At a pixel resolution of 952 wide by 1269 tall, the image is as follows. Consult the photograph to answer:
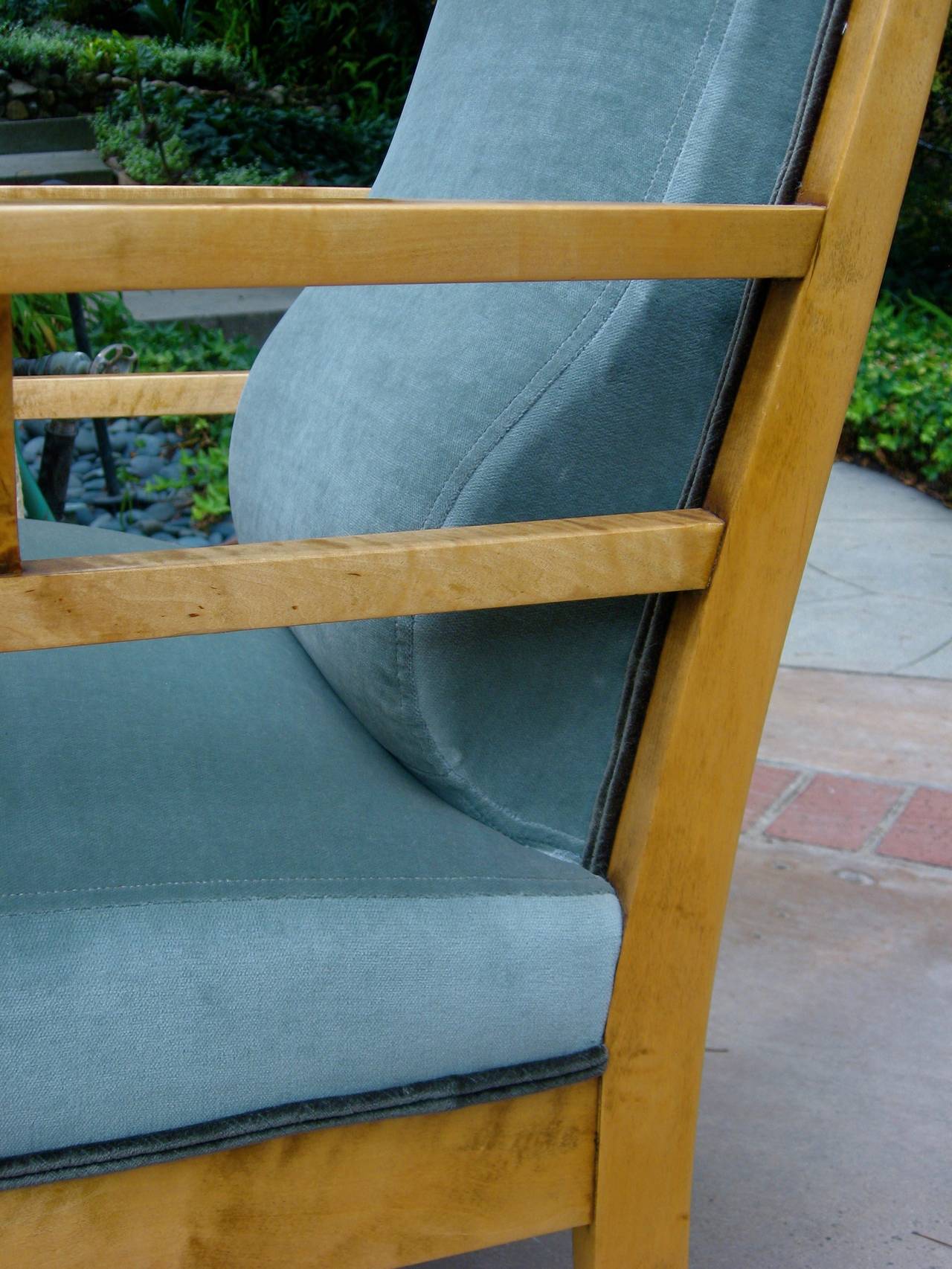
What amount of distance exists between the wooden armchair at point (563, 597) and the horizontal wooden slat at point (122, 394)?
0.57 meters

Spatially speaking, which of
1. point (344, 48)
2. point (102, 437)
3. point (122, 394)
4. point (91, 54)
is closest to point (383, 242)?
point (122, 394)

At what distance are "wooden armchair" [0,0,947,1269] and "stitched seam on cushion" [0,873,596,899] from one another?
68 mm

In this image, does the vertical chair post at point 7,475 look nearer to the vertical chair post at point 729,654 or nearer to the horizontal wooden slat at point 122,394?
the vertical chair post at point 729,654

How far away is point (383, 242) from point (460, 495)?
0.21 meters

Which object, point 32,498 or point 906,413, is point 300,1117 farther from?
point 906,413

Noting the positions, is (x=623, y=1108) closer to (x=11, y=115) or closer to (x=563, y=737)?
(x=563, y=737)

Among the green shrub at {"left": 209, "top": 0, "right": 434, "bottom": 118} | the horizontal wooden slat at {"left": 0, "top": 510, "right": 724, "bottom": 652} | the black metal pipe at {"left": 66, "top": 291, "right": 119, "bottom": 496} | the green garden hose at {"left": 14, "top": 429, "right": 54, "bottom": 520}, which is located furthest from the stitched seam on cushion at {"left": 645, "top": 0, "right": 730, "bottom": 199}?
the green shrub at {"left": 209, "top": 0, "right": 434, "bottom": 118}

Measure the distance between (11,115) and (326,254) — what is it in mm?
3685

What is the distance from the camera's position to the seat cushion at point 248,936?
653 millimetres

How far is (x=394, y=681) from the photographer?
855 mm

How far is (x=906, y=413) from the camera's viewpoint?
412 cm

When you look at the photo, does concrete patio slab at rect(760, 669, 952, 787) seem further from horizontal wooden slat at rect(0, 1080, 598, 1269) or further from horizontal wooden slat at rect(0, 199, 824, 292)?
horizontal wooden slat at rect(0, 199, 824, 292)

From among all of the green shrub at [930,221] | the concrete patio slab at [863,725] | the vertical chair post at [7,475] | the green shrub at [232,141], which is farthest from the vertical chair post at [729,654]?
the green shrub at [930,221]

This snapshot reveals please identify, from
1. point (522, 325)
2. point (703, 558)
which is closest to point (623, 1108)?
point (703, 558)
